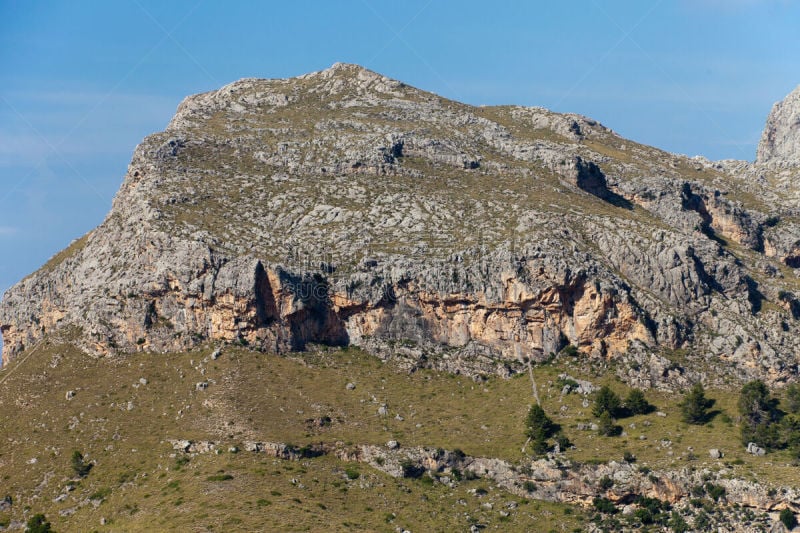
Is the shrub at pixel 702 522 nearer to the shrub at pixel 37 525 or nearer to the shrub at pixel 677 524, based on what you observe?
the shrub at pixel 677 524

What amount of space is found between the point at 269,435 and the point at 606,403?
5008 cm

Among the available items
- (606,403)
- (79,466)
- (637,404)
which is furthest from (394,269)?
(79,466)

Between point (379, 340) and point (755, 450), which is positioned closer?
point (755, 450)

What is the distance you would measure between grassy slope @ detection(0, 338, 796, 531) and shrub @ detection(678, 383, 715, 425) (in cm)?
172

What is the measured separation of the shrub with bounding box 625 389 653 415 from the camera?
130 meters

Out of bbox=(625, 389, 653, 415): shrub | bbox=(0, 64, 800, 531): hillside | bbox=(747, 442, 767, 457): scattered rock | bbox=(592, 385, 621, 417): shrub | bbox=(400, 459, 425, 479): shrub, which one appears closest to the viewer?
bbox=(0, 64, 800, 531): hillside

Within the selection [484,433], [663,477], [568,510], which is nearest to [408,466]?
[484,433]

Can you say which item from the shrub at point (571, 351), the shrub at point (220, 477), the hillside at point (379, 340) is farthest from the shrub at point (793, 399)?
the shrub at point (220, 477)

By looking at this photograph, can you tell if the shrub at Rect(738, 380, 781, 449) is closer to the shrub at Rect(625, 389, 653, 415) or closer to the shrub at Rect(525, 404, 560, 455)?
the shrub at Rect(625, 389, 653, 415)

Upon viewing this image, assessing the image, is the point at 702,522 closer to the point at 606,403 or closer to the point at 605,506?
the point at 605,506

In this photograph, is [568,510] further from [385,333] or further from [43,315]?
[43,315]

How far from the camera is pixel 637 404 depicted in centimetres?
12938

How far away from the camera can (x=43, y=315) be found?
163 meters

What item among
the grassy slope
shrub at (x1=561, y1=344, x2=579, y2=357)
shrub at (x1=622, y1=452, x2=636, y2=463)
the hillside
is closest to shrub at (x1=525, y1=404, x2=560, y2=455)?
the hillside
